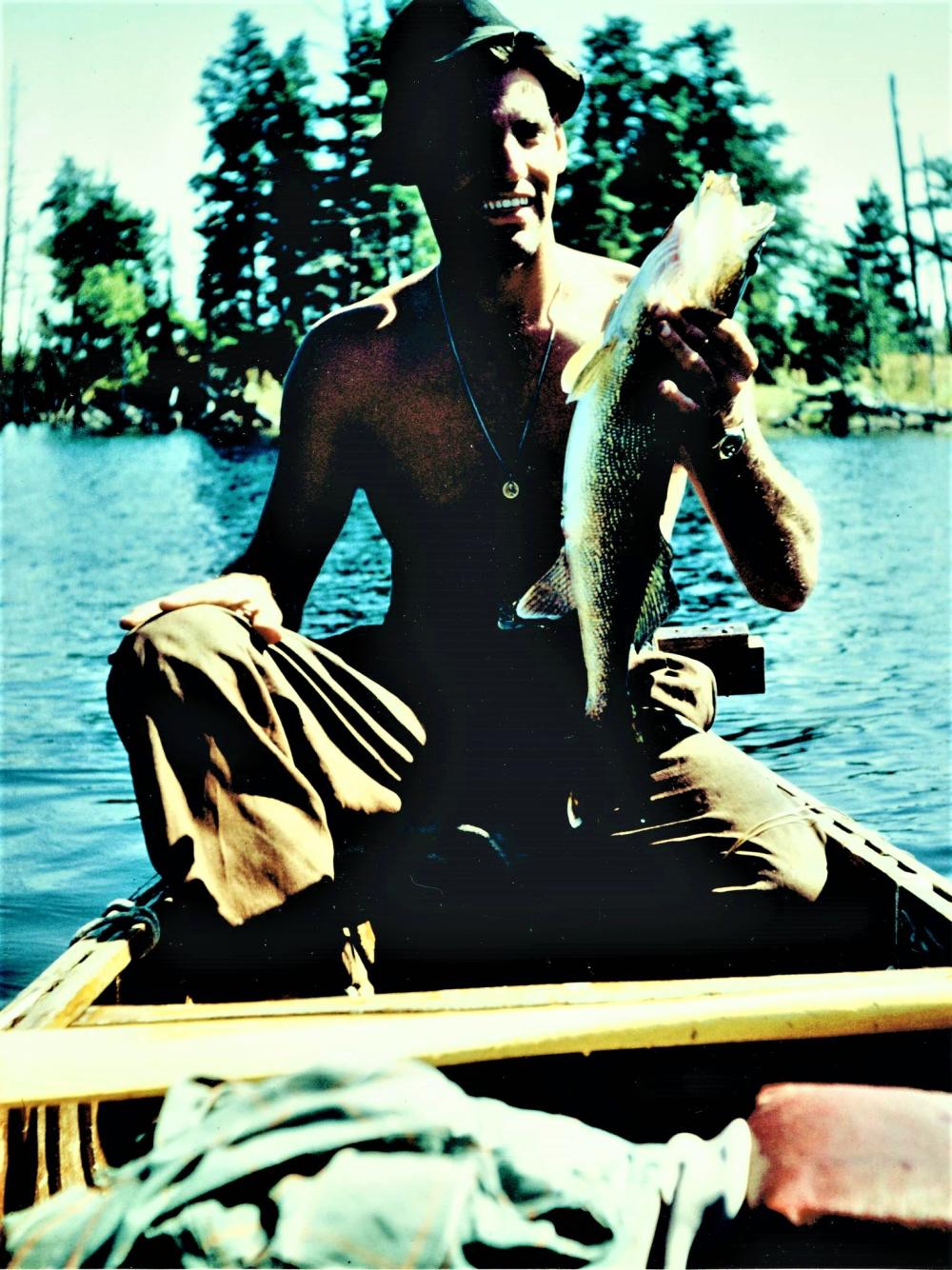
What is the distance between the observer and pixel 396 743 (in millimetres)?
2975

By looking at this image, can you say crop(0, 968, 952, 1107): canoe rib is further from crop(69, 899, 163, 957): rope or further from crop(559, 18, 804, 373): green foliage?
crop(559, 18, 804, 373): green foliage

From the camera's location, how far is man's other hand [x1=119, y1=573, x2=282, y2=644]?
9.01 ft

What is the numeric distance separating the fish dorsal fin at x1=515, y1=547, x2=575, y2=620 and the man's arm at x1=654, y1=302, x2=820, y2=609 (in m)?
0.34

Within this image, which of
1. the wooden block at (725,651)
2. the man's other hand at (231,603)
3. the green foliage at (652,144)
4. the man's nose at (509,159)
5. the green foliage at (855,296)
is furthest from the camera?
the green foliage at (855,296)

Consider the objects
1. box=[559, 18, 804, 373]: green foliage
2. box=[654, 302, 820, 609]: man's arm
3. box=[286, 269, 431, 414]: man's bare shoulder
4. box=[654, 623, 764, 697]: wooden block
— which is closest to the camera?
box=[654, 302, 820, 609]: man's arm

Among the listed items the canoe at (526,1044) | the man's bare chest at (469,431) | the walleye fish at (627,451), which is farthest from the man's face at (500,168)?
the canoe at (526,1044)

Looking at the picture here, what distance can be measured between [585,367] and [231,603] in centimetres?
95

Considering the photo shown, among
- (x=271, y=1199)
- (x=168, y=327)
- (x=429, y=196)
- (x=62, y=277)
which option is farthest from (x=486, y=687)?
(x=168, y=327)

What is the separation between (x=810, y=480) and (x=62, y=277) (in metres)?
12.8

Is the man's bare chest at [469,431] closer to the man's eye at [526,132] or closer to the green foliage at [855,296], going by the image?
the man's eye at [526,132]

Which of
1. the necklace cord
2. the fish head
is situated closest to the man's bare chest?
the necklace cord

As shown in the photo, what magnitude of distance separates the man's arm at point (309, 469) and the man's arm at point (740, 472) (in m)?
0.95

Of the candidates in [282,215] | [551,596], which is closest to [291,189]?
[282,215]

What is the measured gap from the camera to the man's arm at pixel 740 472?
2414 mm
